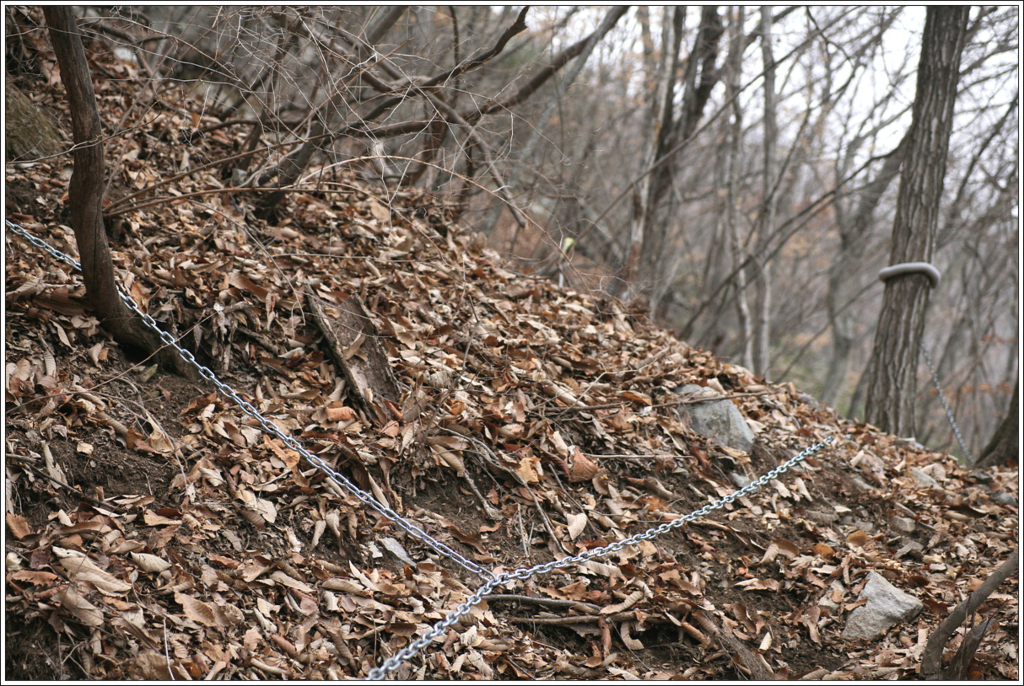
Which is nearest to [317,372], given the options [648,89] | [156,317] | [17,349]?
[156,317]

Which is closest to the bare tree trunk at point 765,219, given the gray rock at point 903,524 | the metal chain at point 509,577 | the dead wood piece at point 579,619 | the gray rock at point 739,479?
the gray rock at point 903,524

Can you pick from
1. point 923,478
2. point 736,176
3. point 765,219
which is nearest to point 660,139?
point 736,176

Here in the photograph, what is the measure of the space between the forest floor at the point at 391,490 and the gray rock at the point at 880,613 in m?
0.05

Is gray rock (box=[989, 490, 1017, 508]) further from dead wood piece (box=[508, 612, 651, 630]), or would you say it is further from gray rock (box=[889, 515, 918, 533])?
dead wood piece (box=[508, 612, 651, 630])

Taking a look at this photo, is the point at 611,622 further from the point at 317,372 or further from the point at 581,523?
the point at 317,372

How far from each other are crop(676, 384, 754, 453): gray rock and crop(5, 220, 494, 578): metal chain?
6.58ft

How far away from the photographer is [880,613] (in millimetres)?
3049

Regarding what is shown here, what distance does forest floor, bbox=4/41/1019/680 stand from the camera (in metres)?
2.34

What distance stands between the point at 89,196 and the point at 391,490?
73.4 inches

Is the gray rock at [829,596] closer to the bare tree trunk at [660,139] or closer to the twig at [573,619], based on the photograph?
the twig at [573,619]

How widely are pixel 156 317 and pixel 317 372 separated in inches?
32.8

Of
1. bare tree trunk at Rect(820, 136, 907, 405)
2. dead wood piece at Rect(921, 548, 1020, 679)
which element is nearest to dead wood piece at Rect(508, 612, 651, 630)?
dead wood piece at Rect(921, 548, 1020, 679)

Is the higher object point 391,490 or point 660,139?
point 660,139

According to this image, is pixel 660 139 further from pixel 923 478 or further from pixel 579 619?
pixel 579 619
